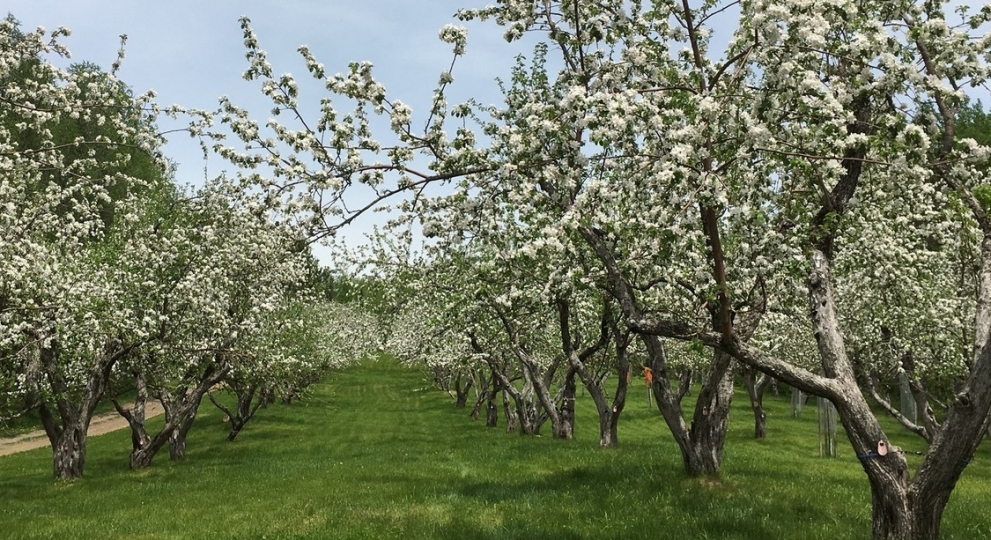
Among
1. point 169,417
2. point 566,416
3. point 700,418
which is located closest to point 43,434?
point 169,417

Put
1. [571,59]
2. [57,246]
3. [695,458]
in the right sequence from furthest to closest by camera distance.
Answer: [57,246]
[695,458]
[571,59]

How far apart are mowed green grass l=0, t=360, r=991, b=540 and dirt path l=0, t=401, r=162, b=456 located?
23.2ft

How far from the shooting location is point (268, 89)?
983 cm

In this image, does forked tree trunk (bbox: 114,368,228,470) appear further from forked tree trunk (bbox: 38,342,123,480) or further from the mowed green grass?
forked tree trunk (bbox: 38,342,123,480)

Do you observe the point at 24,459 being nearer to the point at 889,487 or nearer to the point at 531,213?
the point at 531,213

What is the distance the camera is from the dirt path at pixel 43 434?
36.9m

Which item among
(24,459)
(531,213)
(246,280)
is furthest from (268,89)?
(24,459)

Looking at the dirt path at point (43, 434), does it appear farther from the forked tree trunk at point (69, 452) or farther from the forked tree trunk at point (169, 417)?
the forked tree trunk at point (69, 452)

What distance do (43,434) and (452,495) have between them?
39406 millimetres

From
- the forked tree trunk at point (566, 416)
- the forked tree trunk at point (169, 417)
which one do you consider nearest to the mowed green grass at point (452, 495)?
the forked tree trunk at point (169, 417)

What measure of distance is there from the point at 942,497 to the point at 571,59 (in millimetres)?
8349

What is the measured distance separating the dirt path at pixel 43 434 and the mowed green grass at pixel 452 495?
7.06 m

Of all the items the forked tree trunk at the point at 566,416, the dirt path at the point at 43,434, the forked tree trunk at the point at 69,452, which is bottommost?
the dirt path at the point at 43,434

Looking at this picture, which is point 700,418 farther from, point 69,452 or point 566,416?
point 69,452
